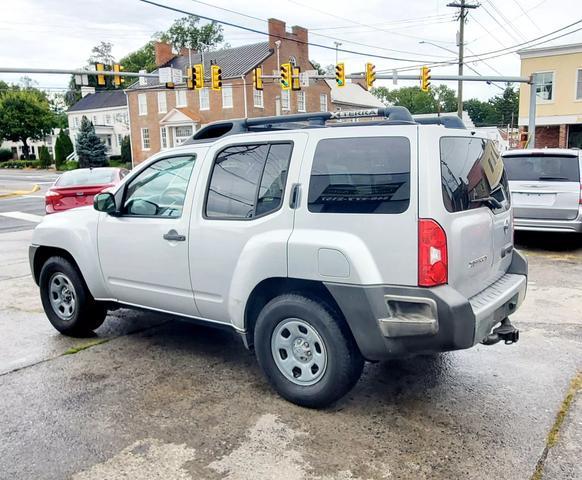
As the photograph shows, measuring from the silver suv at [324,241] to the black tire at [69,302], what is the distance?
0.58 m

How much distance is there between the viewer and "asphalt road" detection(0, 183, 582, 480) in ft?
10.1

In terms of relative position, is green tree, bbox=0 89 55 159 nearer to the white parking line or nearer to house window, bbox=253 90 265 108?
house window, bbox=253 90 265 108

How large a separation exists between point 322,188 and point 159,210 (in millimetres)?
1582

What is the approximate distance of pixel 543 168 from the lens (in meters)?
8.98

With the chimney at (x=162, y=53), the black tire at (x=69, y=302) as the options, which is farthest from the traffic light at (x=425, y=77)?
the chimney at (x=162, y=53)

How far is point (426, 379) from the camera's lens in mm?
4215

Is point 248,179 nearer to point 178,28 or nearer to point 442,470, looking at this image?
point 442,470

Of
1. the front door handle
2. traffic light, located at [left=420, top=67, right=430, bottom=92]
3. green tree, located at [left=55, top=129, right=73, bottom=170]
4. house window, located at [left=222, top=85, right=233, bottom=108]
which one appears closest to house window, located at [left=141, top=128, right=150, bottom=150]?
house window, located at [left=222, top=85, right=233, bottom=108]

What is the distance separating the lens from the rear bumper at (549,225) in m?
8.62

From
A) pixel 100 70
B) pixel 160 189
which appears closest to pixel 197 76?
pixel 100 70

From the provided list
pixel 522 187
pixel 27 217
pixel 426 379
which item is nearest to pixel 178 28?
pixel 27 217

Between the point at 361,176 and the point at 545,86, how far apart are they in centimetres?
3390

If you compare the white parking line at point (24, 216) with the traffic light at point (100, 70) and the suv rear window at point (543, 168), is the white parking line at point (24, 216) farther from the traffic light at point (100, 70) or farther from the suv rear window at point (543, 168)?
the suv rear window at point (543, 168)

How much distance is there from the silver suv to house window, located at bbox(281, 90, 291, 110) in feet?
135
